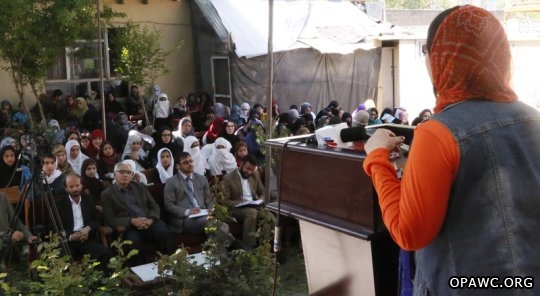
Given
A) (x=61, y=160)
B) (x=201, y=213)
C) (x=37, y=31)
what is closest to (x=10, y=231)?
(x=201, y=213)

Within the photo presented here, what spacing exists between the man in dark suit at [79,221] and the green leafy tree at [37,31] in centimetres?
364

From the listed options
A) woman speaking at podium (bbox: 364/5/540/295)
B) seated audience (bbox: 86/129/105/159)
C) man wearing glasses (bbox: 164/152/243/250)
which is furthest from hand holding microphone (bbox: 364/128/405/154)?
seated audience (bbox: 86/129/105/159)

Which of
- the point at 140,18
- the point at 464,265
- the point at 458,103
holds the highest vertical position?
the point at 140,18

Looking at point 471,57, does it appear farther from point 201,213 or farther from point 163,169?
point 163,169

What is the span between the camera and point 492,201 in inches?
52.6

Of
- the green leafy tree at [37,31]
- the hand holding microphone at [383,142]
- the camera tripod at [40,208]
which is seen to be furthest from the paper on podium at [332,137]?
the green leafy tree at [37,31]

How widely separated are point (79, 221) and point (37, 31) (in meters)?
4.25

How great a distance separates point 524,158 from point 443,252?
28 cm

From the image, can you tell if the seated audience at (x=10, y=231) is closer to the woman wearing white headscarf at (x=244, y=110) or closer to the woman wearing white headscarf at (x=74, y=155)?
the woman wearing white headscarf at (x=74, y=155)

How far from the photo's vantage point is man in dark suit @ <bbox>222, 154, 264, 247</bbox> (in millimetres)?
5876

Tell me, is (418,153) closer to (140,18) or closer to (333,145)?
(333,145)

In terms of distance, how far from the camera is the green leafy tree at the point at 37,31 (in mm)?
8172

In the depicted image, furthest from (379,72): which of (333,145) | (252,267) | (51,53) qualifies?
(333,145)

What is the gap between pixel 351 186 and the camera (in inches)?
75.7
